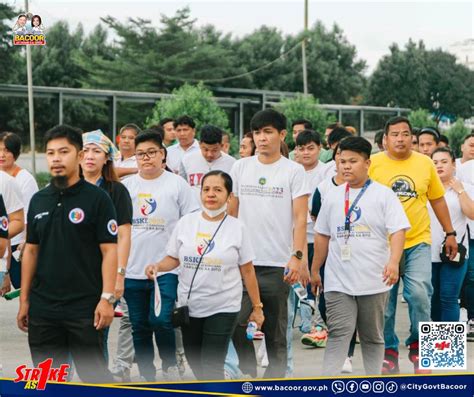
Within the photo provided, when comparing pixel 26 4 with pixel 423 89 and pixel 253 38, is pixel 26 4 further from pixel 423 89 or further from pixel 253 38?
pixel 253 38

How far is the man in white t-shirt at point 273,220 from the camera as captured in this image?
6145 mm

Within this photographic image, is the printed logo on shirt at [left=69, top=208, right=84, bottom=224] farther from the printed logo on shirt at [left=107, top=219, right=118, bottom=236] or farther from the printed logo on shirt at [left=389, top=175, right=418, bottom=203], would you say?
the printed logo on shirt at [left=389, top=175, right=418, bottom=203]

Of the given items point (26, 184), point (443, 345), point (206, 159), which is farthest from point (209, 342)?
point (206, 159)

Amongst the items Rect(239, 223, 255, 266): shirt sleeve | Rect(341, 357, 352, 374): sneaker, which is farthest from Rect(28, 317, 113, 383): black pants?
Rect(341, 357, 352, 374): sneaker

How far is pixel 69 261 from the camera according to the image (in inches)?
195

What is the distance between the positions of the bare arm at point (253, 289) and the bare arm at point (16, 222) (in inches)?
56.7

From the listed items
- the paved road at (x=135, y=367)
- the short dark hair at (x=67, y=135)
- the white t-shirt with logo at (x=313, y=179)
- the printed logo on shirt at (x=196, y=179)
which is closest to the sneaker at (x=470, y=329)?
the paved road at (x=135, y=367)

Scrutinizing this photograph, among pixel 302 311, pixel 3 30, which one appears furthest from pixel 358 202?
pixel 3 30

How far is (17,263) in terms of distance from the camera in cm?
748

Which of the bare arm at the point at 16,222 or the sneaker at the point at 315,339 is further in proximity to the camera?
the sneaker at the point at 315,339

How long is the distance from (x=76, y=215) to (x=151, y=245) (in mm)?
1429

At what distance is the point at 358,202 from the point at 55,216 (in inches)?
74.1

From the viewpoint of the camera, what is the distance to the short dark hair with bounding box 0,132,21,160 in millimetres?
7086

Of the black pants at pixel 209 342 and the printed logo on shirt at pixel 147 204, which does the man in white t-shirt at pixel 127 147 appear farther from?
the black pants at pixel 209 342
